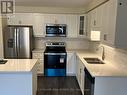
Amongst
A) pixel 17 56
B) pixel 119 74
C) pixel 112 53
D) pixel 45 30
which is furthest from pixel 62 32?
pixel 119 74

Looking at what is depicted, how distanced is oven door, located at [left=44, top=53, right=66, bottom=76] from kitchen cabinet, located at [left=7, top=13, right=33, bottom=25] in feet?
4.36

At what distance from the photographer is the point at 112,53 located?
3.52 meters

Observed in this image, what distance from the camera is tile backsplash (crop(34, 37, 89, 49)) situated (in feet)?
19.4

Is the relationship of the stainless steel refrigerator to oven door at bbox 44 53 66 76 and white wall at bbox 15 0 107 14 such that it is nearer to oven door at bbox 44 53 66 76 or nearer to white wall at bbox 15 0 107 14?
oven door at bbox 44 53 66 76

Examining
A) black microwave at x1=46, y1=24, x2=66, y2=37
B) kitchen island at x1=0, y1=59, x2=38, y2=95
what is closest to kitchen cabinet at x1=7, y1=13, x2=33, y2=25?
black microwave at x1=46, y1=24, x2=66, y2=37

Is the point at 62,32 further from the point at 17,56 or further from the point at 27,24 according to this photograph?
the point at 17,56

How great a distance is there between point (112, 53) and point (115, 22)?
126cm

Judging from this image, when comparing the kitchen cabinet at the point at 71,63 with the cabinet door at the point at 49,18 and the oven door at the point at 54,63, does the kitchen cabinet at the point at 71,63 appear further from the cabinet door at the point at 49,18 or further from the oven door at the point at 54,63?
the cabinet door at the point at 49,18

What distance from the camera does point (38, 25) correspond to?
215 inches

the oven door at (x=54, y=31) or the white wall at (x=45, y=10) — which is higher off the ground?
the white wall at (x=45, y=10)

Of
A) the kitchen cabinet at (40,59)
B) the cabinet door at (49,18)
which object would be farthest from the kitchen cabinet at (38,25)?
the kitchen cabinet at (40,59)

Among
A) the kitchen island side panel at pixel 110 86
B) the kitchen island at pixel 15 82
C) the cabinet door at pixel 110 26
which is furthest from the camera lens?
the kitchen island at pixel 15 82

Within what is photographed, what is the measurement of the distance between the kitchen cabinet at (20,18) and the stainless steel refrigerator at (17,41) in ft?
1.60

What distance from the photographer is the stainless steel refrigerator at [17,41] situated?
4945 millimetres
